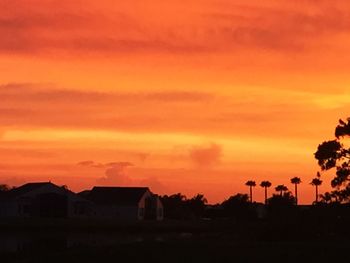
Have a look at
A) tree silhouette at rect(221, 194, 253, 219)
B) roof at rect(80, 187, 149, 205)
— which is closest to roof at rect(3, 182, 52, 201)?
roof at rect(80, 187, 149, 205)

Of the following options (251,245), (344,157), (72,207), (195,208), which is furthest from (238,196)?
(251,245)

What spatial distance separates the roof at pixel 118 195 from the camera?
129m

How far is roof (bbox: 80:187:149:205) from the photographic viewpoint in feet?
424

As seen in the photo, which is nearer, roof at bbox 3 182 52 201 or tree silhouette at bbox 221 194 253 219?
roof at bbox 3 182 52 201

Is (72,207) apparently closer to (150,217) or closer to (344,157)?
(150,217)

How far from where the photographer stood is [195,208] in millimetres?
165000

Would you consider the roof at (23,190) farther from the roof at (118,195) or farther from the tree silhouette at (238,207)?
the tree silhouette at (238,207)

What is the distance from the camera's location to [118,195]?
132125mm

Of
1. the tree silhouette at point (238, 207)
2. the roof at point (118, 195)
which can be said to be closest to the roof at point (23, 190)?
the roof at point (118, 195)

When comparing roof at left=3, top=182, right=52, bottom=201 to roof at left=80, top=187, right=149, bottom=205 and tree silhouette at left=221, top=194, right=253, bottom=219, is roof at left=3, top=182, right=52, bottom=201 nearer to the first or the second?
roof at left=80, top=187, right=149, bottom=205

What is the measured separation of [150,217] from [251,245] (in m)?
84.3

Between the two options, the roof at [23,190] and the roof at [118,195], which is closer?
the roof at [23,190]

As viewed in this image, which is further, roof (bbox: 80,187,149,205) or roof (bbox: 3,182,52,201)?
roof (bbox: 80,187,149,205)

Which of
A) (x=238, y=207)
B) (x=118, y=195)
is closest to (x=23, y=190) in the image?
(x=118, y=195)
